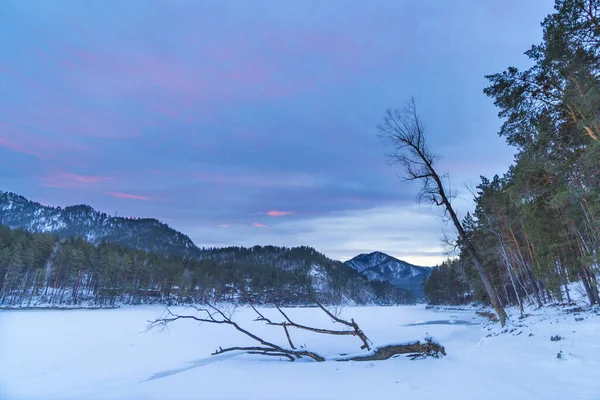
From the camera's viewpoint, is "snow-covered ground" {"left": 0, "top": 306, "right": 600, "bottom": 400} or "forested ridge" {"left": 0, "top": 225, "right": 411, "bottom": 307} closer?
"snow-covered ground" {"left": 0, "top": 306, "right": 600, "bottom": 400}

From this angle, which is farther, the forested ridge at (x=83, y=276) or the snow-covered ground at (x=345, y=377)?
the forested ridge at (x=83, y=276)

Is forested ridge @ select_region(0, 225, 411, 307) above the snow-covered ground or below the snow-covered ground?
above

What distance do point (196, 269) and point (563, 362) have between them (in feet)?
432

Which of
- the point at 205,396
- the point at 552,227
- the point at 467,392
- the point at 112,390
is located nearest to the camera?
the point at 467,392

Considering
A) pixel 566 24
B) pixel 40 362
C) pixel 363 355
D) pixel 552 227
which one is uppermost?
pixel 566 24

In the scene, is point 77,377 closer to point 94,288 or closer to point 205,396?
point 205,396

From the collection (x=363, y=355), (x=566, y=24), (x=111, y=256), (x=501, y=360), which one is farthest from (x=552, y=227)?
(x=111, y=256)

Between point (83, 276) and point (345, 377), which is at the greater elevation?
point (83, 276)

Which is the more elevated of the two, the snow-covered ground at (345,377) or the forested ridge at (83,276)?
the forested ridge at (83,276)

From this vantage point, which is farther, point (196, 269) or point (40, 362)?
point (196, 269)

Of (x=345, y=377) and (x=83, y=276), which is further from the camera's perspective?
(x=83, y=276)

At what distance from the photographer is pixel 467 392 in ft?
16.2

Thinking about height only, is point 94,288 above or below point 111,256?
below

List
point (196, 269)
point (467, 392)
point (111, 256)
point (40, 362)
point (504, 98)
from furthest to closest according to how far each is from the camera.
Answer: point (196, 269), point (111, 256), point (504, 98), point (40, 362), point (467, 392)
